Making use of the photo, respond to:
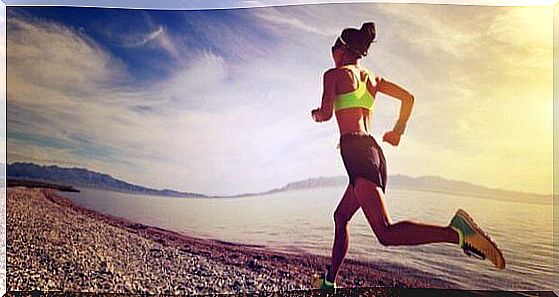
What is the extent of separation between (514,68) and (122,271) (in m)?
2.05

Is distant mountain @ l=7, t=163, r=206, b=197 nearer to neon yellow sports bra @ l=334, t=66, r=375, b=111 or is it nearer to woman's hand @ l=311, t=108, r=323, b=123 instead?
woman's hand @ l=311, t=108, r=323, b=123

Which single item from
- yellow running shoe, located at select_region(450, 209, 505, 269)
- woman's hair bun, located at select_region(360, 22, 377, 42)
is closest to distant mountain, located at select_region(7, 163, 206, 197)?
woman's hair bun, located at select_region(360, 22, 377, 42)

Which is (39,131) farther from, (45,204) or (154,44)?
(154,44)

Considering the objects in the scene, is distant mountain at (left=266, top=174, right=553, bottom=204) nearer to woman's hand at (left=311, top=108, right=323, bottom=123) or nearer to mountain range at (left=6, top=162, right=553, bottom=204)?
mountain range at (left=6, top=162, right=553, bottom=204)

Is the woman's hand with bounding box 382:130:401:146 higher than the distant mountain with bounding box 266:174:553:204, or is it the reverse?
the woman's hand with bounding box 382:130:401:146

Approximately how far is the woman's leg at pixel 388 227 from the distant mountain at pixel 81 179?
77 centimetres

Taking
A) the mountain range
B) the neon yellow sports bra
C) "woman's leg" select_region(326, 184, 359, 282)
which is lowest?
"woman's leg" select_region(326, 184, 359, 282)

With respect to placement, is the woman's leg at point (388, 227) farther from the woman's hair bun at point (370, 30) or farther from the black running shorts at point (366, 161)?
the woman's hair bun at point (370, 30)

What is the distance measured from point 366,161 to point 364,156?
2 cm

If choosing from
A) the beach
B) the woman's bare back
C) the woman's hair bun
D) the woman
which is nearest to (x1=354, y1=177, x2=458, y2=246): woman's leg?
the woman

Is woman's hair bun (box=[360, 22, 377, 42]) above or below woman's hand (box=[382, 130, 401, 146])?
above

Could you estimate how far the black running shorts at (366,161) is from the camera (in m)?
3.13

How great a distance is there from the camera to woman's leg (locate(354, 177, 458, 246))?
311cm

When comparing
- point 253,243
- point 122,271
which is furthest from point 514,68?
point 122,271
